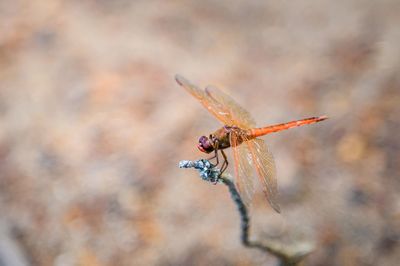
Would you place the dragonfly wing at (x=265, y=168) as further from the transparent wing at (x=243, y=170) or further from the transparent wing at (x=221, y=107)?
the transparent wing at (x=221, y=107)

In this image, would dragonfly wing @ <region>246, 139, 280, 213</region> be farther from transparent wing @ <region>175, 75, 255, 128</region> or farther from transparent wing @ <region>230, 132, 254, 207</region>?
transparent wing @ <region>175, 75, 255, 128</region>

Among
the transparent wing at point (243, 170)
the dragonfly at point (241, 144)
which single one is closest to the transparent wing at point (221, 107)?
the dragonfly at point (241, 144)

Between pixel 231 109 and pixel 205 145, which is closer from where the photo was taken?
pixel 205 145

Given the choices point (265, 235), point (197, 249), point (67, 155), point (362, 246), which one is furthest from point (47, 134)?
point (362, 246)


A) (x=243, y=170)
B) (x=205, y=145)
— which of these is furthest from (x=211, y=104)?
(x=243, y=170)

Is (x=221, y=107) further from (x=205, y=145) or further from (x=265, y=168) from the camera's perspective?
(x=265, y=168)

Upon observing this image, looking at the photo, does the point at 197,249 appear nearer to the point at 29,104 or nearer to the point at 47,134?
the point at 47,134

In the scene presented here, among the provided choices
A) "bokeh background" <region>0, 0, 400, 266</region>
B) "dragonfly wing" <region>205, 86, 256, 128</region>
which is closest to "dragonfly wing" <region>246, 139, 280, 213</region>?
"dragonfly wing" <region>205, 86, 256, 128</region>
